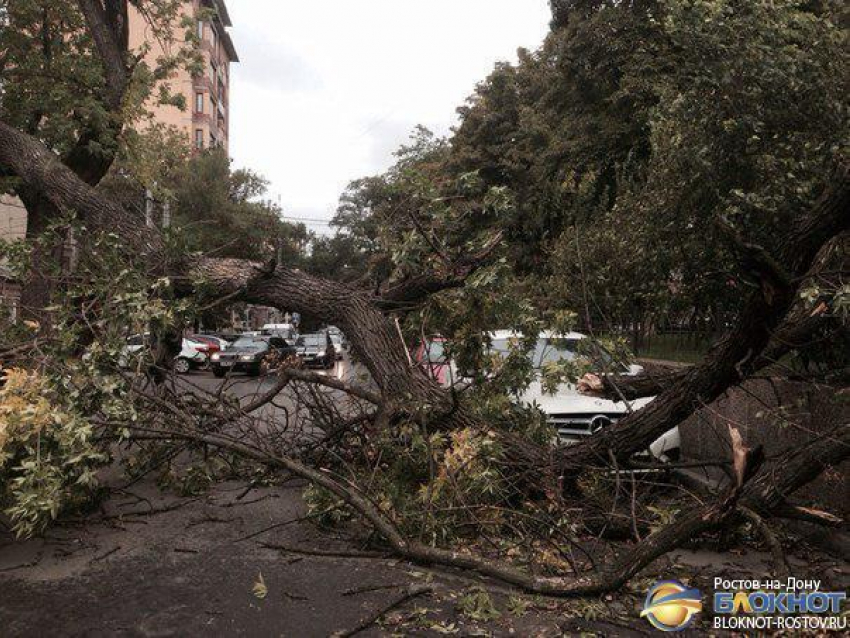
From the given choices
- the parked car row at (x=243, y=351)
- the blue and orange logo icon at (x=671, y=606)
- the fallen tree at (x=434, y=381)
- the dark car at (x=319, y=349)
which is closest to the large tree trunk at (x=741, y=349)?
the fallen tree at (x=434, y=381)

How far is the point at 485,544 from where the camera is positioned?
4590 mm

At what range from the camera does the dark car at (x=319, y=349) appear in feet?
71.6

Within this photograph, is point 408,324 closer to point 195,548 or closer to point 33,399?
point 195,548

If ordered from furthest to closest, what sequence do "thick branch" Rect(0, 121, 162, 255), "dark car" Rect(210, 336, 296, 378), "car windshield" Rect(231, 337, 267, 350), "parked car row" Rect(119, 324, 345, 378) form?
1. "car windshield" Rect(231, 337, 267, 350)
2. "parked car row" Rect(119, 324, 345, 378)
3. "dark car" Rect(210, 336, 296, 378)
4. "thick branch" Rect(0, 121, 162, 255)

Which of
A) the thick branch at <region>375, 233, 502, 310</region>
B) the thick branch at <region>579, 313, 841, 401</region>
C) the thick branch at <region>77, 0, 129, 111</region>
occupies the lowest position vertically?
A: the thick branch at <region>579, 313, 841, 401</region>

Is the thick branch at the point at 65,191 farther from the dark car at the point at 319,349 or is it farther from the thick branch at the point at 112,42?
the dark car at the point at 319,349

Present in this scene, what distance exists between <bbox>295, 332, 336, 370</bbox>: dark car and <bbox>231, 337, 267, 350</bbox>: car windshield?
3.71 feet

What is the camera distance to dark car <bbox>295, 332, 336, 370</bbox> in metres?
21.8

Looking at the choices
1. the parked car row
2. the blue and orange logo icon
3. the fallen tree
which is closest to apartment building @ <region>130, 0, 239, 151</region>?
the parked car row

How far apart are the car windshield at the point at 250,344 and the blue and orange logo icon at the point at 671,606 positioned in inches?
728

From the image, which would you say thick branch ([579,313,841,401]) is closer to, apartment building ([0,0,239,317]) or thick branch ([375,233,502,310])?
thick branch ([375,233,502,310])

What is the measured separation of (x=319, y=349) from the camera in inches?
994

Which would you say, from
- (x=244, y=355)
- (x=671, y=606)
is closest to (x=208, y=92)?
(x=244, y=355)

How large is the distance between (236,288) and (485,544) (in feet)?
11.4
